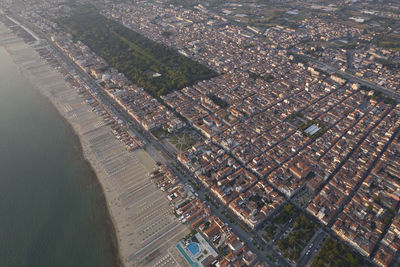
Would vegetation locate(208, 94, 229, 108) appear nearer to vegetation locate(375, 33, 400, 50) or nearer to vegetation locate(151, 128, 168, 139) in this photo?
vegetation locate(151, 128, 168, 139)

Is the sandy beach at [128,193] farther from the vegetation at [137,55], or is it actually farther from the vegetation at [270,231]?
the vegetation at [137,55]

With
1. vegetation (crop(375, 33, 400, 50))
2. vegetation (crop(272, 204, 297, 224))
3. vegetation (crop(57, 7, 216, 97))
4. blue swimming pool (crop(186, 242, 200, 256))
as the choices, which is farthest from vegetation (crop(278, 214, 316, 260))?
vegetation (crop(375, 33, 400, 50))

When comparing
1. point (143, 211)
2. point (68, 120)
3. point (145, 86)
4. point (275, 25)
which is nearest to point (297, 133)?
point (143, 211)

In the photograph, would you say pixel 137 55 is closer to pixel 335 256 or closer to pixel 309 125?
pixel 309 125

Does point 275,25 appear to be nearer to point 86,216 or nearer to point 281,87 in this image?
point 281,87

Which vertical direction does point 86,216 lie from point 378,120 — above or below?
below
